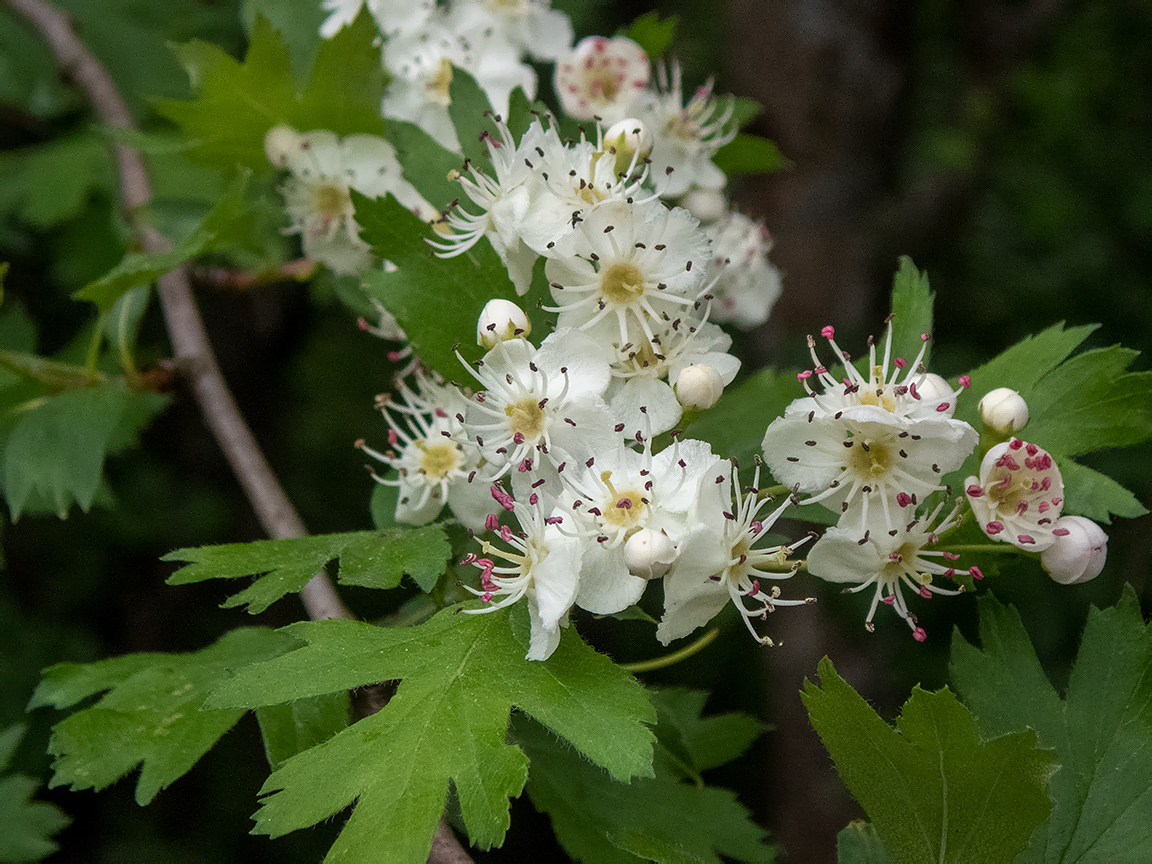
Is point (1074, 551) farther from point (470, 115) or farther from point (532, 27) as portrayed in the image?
point (532, 27)

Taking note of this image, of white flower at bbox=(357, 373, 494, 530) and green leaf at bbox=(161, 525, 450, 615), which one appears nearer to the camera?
green leaf at bbox=(161, 525, 450, 615)

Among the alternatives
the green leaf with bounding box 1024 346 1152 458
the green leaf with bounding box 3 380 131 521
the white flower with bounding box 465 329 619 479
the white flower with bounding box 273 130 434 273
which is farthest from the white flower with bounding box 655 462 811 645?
the green leaf with bounding box 3 380 131 521

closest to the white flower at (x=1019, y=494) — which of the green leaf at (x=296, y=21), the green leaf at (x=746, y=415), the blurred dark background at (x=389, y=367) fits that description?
the green leaf at (x=746, y=415)

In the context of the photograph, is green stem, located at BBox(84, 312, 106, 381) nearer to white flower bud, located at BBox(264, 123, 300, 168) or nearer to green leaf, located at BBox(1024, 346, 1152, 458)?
white flower bud, located at BBox(264, 123, 300, 168)

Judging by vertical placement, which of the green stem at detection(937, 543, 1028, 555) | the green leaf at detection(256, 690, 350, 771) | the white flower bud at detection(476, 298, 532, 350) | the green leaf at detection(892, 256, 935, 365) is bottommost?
the green leaf at detection(256, 690, 350, 771)

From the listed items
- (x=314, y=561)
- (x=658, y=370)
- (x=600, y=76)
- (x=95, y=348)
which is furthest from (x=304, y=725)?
(x=600, y=76)

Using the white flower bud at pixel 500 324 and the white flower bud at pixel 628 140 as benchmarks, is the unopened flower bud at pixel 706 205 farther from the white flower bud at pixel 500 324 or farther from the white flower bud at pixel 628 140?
the white flower bud at pixel 500 324
